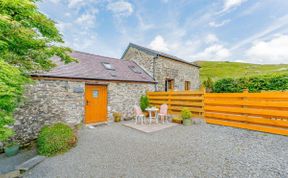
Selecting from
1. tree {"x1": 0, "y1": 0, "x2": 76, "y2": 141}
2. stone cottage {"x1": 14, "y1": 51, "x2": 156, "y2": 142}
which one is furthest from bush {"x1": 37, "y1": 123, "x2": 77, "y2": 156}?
stone cottage {"x1": 14, "y1": 51, "x2": 156, "y2": 142}

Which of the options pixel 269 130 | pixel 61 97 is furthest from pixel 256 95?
pixel 61 97

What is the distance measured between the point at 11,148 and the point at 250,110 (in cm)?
961

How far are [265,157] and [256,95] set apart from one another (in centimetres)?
317

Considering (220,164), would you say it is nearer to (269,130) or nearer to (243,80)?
(269,130)

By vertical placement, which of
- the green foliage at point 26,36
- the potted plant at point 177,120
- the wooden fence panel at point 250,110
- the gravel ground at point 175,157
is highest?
the green foliage at point 26,36

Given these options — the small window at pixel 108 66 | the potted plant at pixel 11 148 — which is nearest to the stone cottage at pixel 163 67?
the small window at pixel 108 66

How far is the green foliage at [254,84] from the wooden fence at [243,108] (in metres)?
3.66

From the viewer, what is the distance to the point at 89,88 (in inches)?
329

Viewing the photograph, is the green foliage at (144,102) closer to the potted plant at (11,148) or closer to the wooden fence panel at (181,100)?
the wooden fence panel at (181,100)

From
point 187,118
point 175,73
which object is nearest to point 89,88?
point 187,118

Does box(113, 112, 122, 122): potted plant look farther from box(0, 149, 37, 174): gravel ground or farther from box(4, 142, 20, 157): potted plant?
box(4, 142, 20, 157): potted plant

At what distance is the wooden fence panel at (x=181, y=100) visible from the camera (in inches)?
321

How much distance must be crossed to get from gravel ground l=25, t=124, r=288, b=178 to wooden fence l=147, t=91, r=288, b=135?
55 cm

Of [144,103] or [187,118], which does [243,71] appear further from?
[187,118]
